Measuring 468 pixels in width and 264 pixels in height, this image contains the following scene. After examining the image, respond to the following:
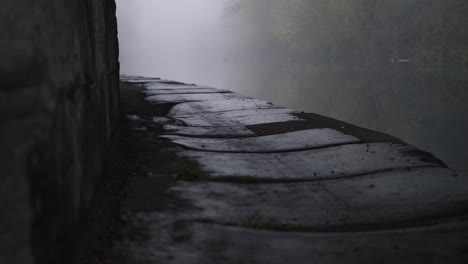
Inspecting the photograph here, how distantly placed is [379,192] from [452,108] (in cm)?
1162

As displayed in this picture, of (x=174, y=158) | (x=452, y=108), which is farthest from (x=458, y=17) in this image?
(x=174, y=158)

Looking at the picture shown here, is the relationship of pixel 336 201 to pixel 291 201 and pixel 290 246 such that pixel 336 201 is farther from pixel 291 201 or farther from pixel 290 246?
pixel 290 246

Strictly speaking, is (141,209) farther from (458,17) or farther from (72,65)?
(458,17)

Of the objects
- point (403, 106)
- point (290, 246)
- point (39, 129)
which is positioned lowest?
point (403, 106)

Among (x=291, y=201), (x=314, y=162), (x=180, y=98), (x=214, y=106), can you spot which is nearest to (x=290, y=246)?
(x=291, y=201)

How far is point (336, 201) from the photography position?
5.88ft

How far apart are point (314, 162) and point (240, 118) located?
1762 millimetres

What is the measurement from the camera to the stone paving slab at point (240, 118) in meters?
3.88

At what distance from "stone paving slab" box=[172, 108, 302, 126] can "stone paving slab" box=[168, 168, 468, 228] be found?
6.04 ft

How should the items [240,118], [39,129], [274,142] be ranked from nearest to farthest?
[39,129], [274,142], [240,118]

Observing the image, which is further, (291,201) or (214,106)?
(214,106)

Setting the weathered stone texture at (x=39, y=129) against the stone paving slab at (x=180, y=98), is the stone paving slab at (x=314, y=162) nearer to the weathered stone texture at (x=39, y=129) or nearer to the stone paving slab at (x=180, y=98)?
the weathered stone texture at (x=39, y=129)

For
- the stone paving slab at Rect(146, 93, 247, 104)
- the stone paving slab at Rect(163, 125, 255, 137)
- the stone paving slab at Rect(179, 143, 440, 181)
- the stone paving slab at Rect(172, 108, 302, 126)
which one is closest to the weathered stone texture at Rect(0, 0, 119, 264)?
the stone paving slab at Rect(179, 143, 440, 181)

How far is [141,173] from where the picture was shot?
84.9 inches
